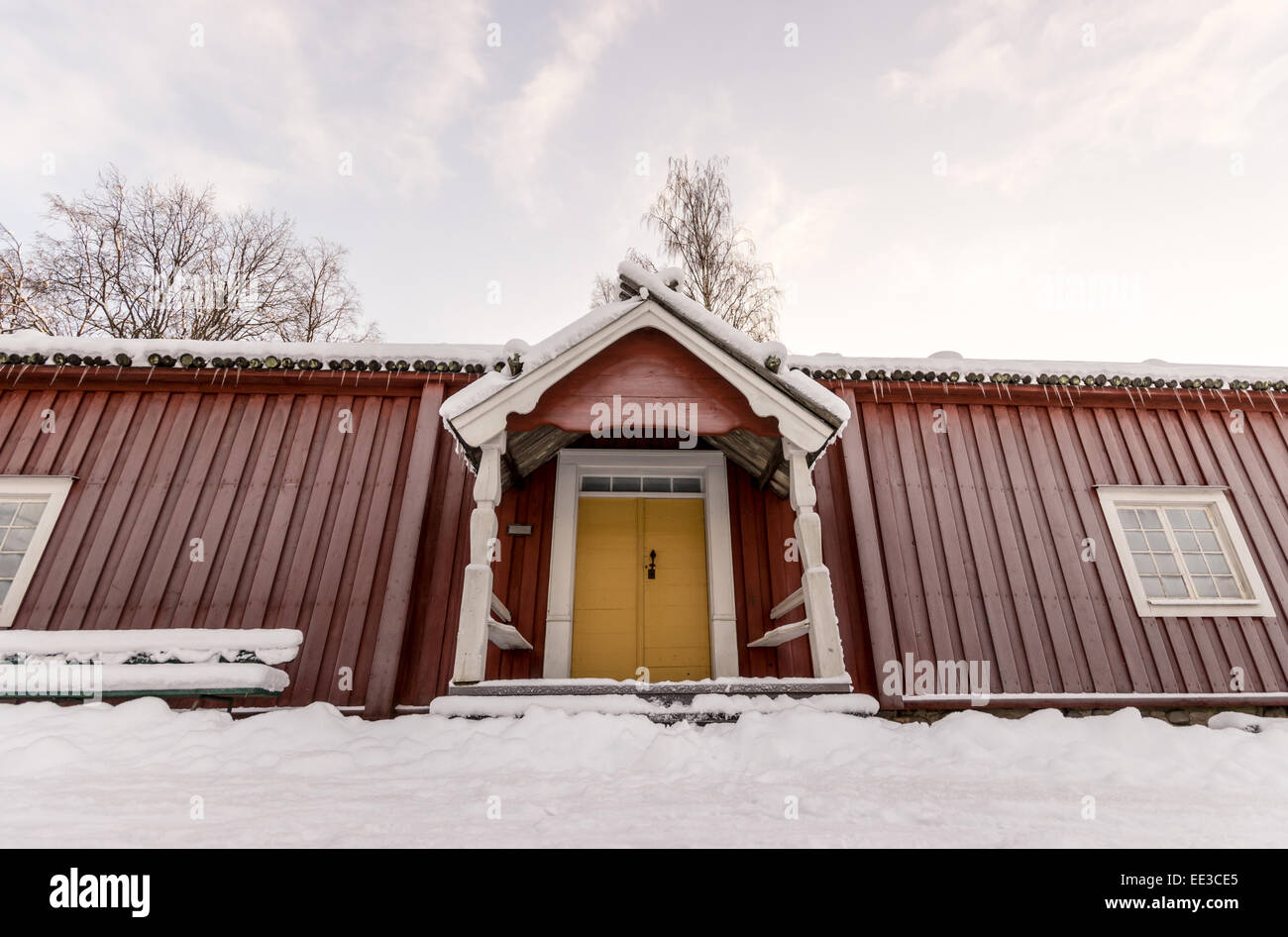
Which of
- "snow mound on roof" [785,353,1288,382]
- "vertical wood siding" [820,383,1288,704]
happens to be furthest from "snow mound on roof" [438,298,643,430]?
"vertical wood siding" [820,383,1288,704]

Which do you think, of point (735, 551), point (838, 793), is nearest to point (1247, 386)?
point (735, 551)

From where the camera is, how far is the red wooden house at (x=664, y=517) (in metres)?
5.45

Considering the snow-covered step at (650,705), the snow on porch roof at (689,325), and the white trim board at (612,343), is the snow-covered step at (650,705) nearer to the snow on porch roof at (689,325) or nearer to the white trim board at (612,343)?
the white trim board at (612,343)

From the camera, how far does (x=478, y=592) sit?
160 inches

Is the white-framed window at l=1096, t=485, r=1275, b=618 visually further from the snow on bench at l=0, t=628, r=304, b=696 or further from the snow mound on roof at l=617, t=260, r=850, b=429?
the snow on bench at l=0, t=628, r=304, b=696

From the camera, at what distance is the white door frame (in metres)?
5.57

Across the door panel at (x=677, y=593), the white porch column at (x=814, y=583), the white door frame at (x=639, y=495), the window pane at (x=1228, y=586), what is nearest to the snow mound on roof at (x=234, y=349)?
the white door frame at (x=639, y=495)

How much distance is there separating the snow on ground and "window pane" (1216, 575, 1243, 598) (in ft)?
9.12

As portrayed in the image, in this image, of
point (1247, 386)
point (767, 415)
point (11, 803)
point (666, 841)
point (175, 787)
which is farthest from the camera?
point (1247, 386)
